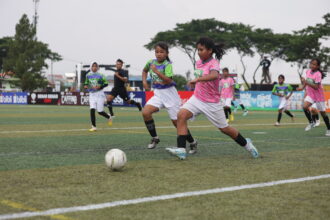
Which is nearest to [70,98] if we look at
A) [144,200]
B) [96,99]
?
[96,99]

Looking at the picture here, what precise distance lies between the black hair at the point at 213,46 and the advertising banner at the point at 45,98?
35553mm

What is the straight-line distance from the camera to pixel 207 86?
23.9ft

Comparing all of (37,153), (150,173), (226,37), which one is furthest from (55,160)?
(226,37)

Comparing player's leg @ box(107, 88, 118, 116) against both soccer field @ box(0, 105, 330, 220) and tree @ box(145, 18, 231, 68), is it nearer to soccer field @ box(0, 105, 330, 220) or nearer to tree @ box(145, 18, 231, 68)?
soccer field @ box(0, 105, 330, 220)

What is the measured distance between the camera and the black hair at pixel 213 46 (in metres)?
7.24

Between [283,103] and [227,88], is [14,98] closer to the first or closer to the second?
[227,88]

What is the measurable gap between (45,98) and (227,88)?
2648 cm

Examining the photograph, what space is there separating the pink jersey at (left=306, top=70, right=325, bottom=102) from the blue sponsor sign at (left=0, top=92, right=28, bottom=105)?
34.1 meters

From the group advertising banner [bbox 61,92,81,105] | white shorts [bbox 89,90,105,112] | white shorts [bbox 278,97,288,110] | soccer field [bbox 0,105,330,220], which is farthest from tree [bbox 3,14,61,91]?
soccer field [bbox 0,105,330,220]

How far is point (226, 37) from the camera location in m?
61.2

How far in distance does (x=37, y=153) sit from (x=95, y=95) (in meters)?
6.00

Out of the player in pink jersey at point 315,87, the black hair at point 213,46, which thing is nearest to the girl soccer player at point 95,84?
the player in pink jersey at point 315,87

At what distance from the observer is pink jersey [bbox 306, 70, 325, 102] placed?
1246 centimetres

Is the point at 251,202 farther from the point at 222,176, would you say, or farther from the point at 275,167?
the point at 275,167
